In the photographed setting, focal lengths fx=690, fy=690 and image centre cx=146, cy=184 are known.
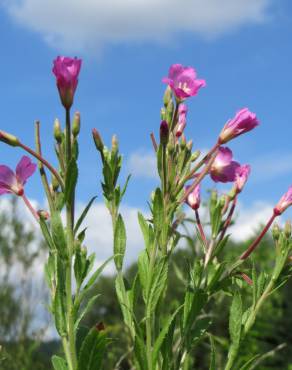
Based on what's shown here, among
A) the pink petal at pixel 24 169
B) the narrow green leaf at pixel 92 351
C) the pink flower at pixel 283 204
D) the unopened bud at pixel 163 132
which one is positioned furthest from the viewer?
the pink flower at pixel 283 204

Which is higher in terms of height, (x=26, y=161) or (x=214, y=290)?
(x=26, y=161)

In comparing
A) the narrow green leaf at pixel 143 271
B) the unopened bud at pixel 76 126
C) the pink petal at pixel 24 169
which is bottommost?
the narrow green leaf at pixel 143 271

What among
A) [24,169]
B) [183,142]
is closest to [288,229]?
[183,142]

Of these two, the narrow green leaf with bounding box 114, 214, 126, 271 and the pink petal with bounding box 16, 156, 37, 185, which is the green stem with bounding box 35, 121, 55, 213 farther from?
the narrow green leaf with bounding box 114, 214, 126, 271

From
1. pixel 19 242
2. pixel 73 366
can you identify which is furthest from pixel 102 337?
pixel 19 242

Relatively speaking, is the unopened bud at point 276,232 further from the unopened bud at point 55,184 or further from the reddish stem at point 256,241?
the unopened bud at point 55,184

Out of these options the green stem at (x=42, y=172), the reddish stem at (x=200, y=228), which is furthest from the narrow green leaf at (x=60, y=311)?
the reddish stem at (x=200, y=228)

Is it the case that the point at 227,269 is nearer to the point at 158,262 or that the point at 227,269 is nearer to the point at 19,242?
the point at 158,262
